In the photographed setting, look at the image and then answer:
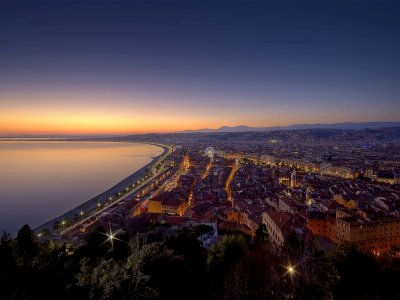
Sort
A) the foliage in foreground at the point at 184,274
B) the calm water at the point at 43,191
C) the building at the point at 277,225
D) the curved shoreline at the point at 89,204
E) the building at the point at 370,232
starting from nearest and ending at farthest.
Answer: the foliage in foreground at the point at 184,274, the building at the point at 277,225, the building at the point at 370,232, the curved shoreline at the point at 89,204, the calm water at the point at 43,191

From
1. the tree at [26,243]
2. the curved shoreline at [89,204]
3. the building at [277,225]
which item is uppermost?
the tree at [26,243]

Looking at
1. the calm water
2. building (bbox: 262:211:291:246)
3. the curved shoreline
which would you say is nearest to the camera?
building (bbox: 262:211:291:246)

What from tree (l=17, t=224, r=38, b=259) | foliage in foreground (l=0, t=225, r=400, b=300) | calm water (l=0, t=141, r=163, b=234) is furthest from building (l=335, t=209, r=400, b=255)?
calm water (l=0, t=141, r=163, b=234)

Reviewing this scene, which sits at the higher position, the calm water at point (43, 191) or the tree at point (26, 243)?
the tree at point (26, 243)

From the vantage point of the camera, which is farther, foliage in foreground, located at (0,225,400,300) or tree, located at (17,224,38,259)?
tree, located at (17,224,38,259)

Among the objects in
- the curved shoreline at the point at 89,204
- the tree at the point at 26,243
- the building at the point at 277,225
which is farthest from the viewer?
the curved shoreline at the point at 89,204

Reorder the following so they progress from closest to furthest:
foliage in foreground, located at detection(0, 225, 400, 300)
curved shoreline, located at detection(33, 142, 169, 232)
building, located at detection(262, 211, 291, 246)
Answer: foliage in foreground, located at detection(0, 225, 400, 300)
building, located at detection(262, 211, 291, 246)
curved shoreline, located at detection(33, 142, 169, 232)

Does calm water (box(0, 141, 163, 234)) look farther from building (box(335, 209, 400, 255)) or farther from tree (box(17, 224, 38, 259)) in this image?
building (box(335, 209, 400, 255))

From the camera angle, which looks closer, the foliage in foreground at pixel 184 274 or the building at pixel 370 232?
the foliage in foreground at pixel 184 274

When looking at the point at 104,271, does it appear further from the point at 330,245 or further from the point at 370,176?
the point at 370,176

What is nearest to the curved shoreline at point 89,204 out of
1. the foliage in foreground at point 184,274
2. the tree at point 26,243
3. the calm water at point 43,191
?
the calm water at point 43,191

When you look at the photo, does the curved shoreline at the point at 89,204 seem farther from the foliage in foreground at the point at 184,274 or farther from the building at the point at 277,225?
the building at the point at 277,225
